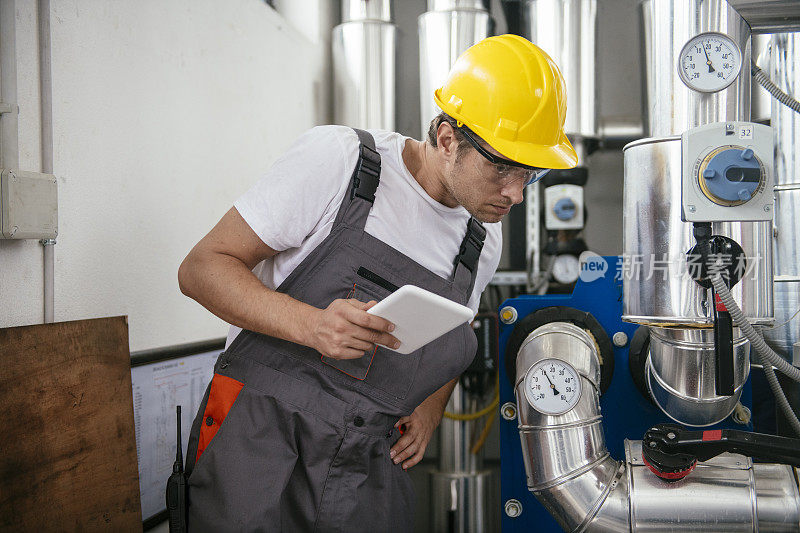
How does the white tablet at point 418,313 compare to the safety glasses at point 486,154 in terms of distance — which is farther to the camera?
the safety glasses at point 486,154

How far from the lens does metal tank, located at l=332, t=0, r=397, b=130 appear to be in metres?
2.29

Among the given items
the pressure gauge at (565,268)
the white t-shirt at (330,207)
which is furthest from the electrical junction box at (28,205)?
the pressure gauge at (565,268)

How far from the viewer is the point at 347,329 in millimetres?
1058

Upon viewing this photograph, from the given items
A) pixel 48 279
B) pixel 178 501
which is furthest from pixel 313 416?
pixel 48 279

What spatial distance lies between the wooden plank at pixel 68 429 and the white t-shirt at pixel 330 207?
0.24 m

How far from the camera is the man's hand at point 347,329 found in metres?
1.04

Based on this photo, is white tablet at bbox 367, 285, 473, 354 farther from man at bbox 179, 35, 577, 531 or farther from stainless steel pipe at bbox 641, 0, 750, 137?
stainless steel pipe at bbox 641, 0, 750, 137

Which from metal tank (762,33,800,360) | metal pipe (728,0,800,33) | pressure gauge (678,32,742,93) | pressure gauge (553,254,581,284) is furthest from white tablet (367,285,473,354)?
pressure gauge (553,254,581,284)

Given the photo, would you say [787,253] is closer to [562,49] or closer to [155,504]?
[562,49]

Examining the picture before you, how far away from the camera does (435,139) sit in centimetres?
131

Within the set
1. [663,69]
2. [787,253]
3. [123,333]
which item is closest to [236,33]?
[123,333]

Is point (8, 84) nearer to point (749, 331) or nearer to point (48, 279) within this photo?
point (48, 279)

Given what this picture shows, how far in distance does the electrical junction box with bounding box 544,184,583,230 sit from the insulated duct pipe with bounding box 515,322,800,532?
92 centimetres

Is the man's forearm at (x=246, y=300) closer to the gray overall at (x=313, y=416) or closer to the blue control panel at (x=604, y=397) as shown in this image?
the gray overall at (x=313, y=416)
